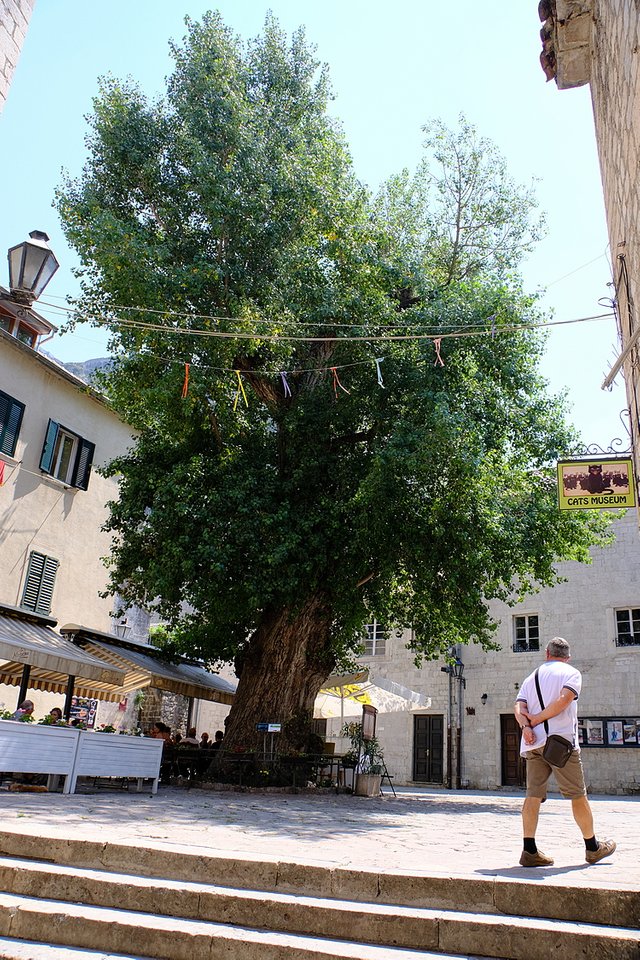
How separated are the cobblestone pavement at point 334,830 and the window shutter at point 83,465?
8.32 m

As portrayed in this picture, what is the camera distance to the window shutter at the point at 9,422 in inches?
619

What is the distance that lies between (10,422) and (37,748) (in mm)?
8725

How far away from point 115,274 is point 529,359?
312 inches

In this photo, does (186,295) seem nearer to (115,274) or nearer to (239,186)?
(115,274)

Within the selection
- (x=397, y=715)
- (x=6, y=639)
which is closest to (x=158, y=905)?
(x=6, y=639)

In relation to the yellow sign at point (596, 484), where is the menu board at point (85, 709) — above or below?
below

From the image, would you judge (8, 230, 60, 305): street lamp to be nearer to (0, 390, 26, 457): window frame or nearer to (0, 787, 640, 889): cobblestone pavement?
(0, 787, 640, 889): cobblestone pavement

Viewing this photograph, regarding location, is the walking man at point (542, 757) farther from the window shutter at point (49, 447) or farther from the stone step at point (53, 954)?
the window shutter at point (49, 447)

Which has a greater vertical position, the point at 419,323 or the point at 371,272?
the point at 371,272

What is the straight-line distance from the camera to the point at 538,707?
5.52 meters

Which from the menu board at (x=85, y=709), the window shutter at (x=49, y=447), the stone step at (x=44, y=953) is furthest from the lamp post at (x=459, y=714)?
the stone step at (x=44, y=953)

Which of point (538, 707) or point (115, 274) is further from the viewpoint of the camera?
point (115, 274)

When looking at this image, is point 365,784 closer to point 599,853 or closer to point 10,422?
point 599,853

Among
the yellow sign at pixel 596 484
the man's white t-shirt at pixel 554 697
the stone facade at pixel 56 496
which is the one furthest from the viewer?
the stone facade at pixel 56 496
